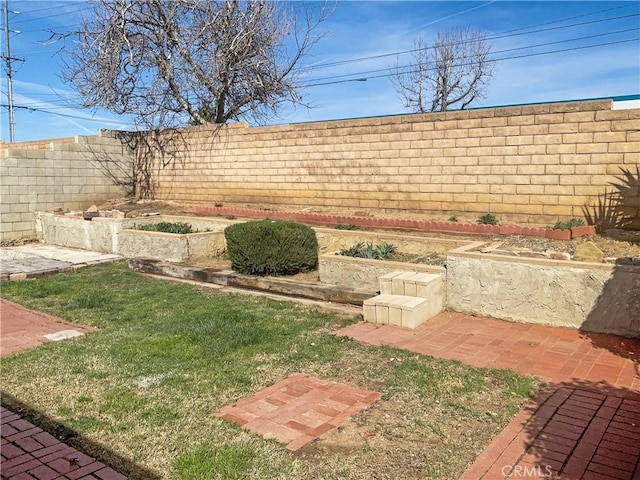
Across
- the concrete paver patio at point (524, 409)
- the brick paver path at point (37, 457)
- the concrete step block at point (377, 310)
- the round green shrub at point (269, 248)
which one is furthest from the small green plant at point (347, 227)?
the brick paver path at point (37, 457)

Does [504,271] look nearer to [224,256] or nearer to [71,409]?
[71,409]

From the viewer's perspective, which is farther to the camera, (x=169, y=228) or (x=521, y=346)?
(x=169, y=228)

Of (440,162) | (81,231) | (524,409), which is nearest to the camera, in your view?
(524,409)

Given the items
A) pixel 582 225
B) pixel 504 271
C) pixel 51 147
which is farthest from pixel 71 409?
pixel 51 147

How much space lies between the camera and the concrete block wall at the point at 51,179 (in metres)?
13.7

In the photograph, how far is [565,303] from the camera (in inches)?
228

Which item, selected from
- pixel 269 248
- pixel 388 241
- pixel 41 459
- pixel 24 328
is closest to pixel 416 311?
pixel 388 241

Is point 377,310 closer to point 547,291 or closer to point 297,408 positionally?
point 547,291

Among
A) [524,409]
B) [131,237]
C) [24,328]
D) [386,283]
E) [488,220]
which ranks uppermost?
[488,220]

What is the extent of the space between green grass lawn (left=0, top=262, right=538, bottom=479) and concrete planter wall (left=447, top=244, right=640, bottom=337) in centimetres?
177

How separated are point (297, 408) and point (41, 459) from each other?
1737mm

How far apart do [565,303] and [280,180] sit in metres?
9.38

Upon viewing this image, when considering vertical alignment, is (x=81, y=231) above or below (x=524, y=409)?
above

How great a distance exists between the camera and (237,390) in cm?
414
